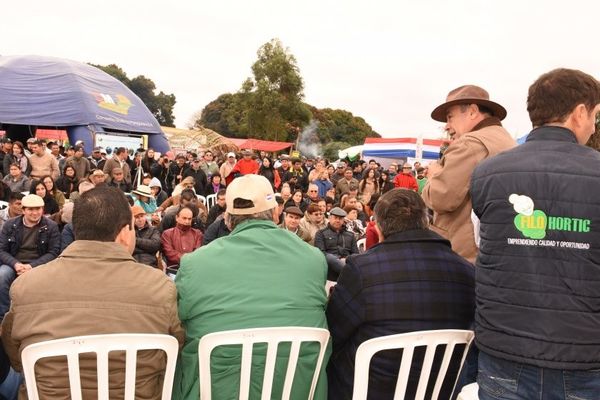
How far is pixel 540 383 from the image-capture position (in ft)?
5.29

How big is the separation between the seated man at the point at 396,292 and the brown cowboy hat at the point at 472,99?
74cm

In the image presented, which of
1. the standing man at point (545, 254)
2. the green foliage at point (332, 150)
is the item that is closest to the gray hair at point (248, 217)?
the standing man at point (545, 254)

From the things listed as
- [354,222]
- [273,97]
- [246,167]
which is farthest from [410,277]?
[273,97]

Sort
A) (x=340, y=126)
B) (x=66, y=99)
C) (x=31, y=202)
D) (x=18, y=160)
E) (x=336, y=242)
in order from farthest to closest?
(x=340, y=126) < (x=66, y=99) < (x=18, y=160) < (x=336, y=242) < (x=31, y=202)

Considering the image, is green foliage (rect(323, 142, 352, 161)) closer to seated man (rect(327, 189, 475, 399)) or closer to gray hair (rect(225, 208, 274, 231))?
gray hair (rect(225, 208, 274, 231))

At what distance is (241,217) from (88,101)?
19.9 meters

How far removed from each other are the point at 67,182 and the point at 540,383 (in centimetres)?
1039

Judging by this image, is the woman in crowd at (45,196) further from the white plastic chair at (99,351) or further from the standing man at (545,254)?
the standing man at (545,254)

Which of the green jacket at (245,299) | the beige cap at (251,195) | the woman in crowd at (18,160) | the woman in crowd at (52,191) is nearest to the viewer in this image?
the green jacket at (245,299)

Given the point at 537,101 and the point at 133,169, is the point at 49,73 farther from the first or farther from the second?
the point at 537,101

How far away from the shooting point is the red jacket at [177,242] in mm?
6379

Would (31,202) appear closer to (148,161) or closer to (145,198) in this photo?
(145,198)

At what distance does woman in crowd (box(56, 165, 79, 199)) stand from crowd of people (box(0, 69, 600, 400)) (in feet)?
28.2

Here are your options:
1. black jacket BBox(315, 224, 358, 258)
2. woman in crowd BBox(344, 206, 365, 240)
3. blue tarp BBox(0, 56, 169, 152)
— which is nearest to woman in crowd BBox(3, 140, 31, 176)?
woman in crowd BBox(344, 206, 365, 240)
